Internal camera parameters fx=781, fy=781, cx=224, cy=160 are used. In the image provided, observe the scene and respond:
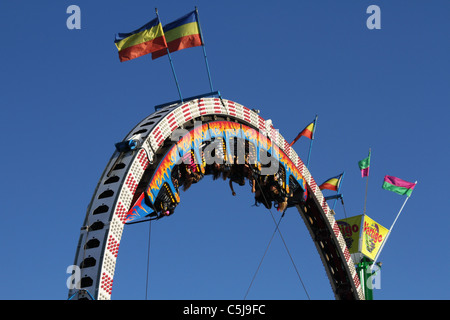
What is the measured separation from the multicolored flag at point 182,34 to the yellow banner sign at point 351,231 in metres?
17.4

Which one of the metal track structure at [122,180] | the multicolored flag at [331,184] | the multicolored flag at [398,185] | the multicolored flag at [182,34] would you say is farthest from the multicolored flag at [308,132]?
the multicolored flag at [182,34]

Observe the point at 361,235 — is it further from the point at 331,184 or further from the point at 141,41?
the point at 141,41

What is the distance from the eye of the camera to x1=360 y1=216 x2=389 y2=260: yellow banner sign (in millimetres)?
39844

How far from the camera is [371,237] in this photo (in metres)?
40.5

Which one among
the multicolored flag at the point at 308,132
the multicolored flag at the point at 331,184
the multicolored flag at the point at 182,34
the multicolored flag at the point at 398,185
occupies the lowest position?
the multicolored flag at the point at 182,34

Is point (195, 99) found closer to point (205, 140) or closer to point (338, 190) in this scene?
point (205, 140)

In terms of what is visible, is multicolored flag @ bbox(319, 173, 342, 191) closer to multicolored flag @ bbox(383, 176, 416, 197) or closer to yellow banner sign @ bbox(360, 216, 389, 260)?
yellow banner sign @ bbox(360, 216, 389, 260)

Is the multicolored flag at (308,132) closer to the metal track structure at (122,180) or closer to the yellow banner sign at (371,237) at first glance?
the metal track structure at (122,180)

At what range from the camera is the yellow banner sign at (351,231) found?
131 ft

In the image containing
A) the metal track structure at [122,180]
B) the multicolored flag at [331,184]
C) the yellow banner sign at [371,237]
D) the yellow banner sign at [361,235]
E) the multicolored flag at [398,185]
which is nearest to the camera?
the metal track structure at [122,180]

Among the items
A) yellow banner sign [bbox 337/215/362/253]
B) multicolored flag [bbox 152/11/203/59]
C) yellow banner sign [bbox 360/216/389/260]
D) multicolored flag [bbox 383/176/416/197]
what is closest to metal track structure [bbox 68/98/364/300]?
multicolored flag [bbox 152/11/203/59]

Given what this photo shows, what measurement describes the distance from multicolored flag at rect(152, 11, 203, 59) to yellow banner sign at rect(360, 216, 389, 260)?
57.6 ft
